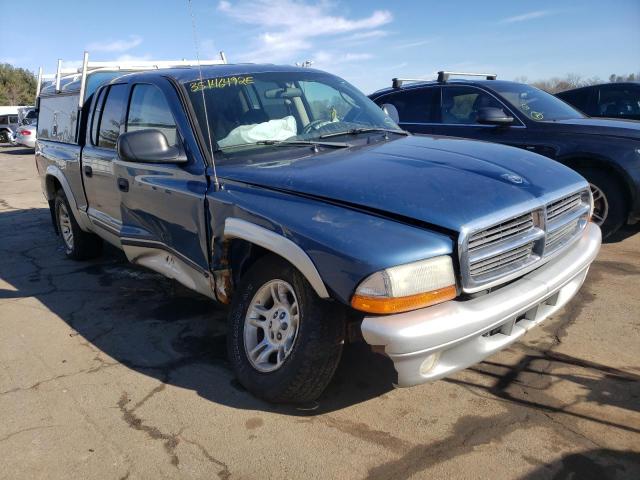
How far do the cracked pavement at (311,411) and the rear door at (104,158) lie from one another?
0.92 m

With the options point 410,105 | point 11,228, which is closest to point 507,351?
point 410,105

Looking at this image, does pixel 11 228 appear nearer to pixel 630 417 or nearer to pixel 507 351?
pixel 507 351

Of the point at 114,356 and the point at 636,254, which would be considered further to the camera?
the point at 636,254

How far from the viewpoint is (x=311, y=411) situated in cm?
289

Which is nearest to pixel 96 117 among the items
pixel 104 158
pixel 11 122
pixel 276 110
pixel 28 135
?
pixel 104 158

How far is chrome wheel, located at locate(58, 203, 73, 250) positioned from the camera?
602 cm

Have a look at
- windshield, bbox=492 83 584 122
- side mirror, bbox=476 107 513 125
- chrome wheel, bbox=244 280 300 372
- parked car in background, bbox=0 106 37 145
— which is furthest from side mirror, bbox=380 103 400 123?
parked car in background, bbox=0 106 37 145

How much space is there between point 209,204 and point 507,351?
206cm

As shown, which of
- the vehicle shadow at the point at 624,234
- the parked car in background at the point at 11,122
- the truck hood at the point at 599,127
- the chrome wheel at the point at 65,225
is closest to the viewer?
the truck hood at the point at 599,127

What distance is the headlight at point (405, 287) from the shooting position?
2.27 meters

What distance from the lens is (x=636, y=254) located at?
5.28m

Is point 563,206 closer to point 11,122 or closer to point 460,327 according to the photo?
point 460,327

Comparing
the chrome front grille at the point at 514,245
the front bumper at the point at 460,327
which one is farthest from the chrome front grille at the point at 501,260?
the front bumper at the point at 460,327

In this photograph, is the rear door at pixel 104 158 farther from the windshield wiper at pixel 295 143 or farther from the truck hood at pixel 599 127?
the truck hood at pixel 599 127
